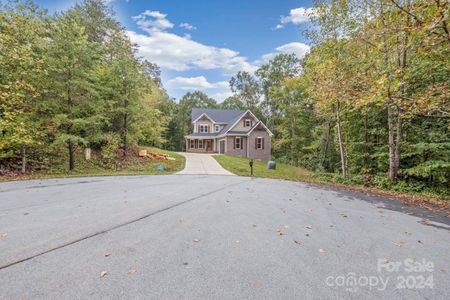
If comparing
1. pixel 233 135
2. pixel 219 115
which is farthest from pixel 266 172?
pixel 219 115

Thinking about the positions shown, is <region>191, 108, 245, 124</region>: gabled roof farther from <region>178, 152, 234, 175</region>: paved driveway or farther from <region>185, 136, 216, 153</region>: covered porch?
<region>178, 152, 234, 175</region>: paved driveway

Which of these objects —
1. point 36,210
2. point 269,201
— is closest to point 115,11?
→ point 36,210

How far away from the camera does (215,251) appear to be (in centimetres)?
303

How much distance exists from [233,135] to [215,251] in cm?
2254

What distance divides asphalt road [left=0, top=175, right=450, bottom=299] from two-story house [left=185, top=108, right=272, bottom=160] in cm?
1996

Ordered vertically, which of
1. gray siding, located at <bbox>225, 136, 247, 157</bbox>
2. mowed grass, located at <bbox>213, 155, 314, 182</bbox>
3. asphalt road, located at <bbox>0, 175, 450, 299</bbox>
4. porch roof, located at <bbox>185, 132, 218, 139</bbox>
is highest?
porch roof, located at <bbox>185, 132, 218, 139</bbox>

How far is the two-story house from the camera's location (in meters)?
25.4

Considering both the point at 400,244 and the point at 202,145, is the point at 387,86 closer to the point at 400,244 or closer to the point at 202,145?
the point at 400,244

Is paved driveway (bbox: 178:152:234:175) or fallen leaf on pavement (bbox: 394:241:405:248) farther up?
fallen leaf on pavement (bbox: 394:241:405:248)

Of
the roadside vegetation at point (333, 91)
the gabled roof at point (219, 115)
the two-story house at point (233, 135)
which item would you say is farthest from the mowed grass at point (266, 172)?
the gabled roof at point (219, 115)

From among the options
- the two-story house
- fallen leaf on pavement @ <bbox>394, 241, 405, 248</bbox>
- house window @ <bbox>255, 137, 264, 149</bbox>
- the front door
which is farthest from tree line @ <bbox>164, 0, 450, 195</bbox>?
the front door

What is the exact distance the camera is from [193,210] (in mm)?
4973

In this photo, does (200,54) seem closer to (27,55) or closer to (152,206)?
(27,55)

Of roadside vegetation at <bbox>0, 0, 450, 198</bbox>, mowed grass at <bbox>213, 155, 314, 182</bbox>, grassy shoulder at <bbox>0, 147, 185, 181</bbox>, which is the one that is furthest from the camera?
mowed grass at <bbox>213, 155, 314, 182</bbox>
